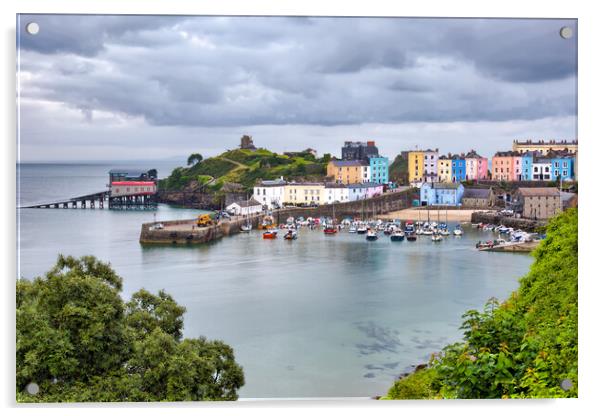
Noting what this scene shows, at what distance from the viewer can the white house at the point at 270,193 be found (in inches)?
190

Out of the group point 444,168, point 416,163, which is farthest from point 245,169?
point 444,168

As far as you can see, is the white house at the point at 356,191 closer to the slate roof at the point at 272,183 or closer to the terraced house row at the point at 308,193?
the terraced house row at the point at 308,193

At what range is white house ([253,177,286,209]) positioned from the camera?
4.83m

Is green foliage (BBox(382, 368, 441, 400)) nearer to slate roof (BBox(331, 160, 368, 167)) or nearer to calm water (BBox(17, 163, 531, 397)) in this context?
calm water (BBox(17, 163, 531, 397))

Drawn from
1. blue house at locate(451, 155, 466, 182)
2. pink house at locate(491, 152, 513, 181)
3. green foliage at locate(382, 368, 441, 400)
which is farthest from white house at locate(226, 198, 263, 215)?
green foliage at locate(382, 368, 441, 400)

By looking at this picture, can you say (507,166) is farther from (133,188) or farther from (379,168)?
(133,188)

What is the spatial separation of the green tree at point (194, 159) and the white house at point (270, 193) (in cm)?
52

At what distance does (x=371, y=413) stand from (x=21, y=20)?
267cm

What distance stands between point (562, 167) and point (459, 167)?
646mm

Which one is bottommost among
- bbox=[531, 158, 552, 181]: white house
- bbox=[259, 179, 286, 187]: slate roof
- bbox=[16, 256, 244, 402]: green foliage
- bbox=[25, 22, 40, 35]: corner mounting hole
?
bbox=[16, 256, 244, 402]: green foliage

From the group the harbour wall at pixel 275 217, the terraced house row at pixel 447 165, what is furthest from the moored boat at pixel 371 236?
the terraced house row at pixel 447 165

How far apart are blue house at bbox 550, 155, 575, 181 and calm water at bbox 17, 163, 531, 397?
639mm
